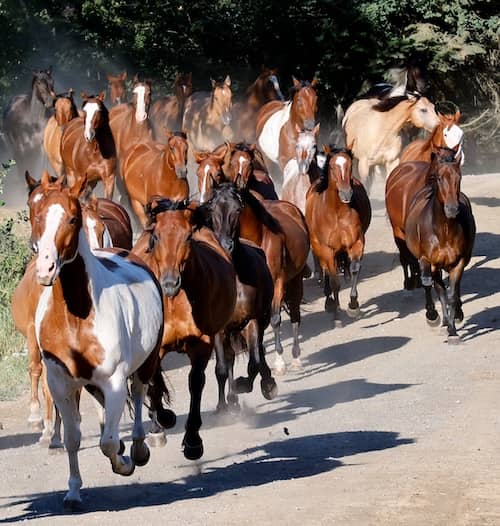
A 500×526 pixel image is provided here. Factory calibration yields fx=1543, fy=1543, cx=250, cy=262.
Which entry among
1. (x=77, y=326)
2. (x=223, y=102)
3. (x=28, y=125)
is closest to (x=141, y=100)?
(x=223, y=102)

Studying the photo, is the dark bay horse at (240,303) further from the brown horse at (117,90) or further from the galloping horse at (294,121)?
the brown horse at (117,90)

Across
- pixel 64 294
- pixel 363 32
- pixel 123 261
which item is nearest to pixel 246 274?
pixel 123 261

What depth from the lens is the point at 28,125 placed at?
29.6 metres

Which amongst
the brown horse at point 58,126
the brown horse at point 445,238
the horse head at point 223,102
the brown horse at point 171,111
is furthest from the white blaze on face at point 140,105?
the brown horse at point 445,238

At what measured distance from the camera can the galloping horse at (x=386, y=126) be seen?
25578 mm

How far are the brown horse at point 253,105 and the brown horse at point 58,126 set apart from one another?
3669 millimetres

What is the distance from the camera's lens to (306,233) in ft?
54.8

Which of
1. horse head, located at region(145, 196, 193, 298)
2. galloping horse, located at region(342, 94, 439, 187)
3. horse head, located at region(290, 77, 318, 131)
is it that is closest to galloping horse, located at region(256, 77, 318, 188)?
horse head, located at region(290, 77, 318, 131)

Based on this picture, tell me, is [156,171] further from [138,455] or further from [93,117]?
[138,455]

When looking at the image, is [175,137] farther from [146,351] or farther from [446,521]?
[446,521]

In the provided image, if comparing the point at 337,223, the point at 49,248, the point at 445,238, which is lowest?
the point at 445,238

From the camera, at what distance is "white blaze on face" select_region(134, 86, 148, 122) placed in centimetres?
2345

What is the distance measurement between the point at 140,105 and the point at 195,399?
13.5 m

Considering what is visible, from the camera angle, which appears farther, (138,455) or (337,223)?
(337,223)
